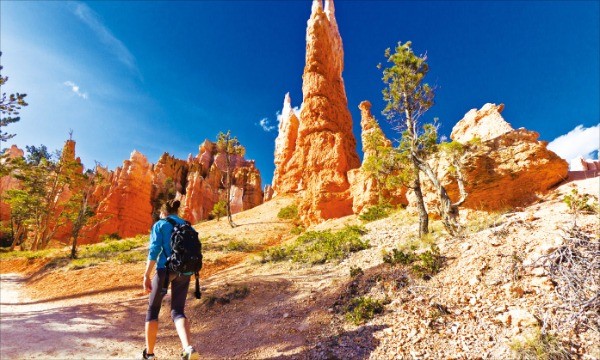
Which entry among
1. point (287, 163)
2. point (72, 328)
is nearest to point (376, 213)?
point (72, 328)

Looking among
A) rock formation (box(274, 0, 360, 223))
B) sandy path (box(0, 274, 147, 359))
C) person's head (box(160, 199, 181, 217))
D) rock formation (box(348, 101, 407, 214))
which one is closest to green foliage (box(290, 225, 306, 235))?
rock formation (box(274, 0, 360, 223))

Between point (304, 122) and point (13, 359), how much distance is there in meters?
30.7

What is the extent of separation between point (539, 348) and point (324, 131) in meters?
29.9

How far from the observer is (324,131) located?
1286 inches

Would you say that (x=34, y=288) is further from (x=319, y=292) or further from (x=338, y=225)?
(x=338, y=225)

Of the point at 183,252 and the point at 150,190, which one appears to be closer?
the point at 183,252

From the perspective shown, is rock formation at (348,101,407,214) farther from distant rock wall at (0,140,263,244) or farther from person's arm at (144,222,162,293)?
distant rock wall at (0,140,263,244)

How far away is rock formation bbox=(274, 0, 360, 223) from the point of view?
2850cm

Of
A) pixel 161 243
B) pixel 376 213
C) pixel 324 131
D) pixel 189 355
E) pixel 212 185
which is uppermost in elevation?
pixel 212 185

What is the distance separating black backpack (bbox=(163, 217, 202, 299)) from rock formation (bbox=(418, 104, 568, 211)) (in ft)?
35.6

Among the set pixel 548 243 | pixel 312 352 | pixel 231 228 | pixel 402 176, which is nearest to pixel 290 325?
pixel 312 352

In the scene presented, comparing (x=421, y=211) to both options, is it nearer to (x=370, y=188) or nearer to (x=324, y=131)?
(x=370, y=188)

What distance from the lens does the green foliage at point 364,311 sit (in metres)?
5.84

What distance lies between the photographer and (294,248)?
16.2 meters
